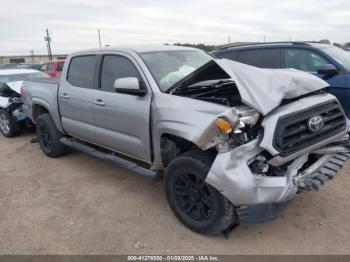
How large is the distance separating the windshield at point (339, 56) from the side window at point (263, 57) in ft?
2.72

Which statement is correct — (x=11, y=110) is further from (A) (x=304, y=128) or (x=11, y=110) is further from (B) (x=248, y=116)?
(A) (x=304, y=128)

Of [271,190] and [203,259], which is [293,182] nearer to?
[271,190]

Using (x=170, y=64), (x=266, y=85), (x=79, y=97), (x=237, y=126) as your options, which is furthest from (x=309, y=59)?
(x=79, y=97)

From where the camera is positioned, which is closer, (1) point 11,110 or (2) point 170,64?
(2) point 170,64

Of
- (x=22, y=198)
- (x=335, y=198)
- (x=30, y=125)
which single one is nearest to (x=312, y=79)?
(x=335, y=198)

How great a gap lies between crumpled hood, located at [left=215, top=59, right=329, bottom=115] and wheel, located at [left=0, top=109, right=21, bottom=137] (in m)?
5.87

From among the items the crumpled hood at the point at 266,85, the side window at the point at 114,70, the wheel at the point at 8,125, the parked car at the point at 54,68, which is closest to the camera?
the crumpled hood at the point at 266,85

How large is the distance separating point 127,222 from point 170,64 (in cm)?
193

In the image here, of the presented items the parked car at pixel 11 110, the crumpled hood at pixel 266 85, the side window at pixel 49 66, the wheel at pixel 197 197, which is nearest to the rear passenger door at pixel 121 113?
the wheel at pixel 197 197

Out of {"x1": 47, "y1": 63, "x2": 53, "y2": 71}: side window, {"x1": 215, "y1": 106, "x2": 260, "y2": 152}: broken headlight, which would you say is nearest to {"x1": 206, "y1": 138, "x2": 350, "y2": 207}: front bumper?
{"x1": 215, "y1": 106, "x2": 260, "y2": 152}: broken headlight

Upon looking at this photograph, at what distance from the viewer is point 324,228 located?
321cm

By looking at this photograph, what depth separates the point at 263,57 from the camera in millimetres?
6328

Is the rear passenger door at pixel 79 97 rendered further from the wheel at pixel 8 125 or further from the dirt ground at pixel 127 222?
the wheel at pixel 8 125

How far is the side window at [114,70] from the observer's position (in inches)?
154
